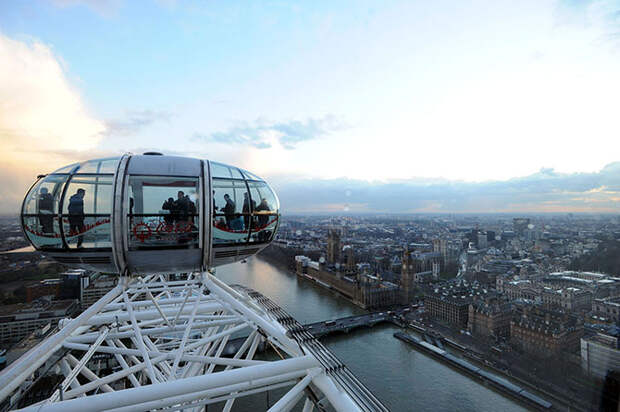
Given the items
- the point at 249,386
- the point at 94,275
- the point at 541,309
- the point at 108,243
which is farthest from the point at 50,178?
the point at 94,275

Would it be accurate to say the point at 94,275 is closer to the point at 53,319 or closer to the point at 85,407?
the point at 53,319

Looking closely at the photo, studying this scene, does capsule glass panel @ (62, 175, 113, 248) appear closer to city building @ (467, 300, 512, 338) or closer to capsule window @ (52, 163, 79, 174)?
capsule window @ (52, 163, 79, 174)

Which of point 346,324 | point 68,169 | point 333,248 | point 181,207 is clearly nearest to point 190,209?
point 181,207

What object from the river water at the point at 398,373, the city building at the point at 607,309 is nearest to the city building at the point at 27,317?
the river water at the point at 398,373

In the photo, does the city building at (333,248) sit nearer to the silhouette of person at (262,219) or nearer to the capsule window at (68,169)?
the silhouette of person at (262,219)

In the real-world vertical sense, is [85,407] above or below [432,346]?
above

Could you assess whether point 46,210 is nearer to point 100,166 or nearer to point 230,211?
point 100,166

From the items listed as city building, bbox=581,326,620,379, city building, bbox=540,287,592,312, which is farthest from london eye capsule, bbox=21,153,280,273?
city building, bbox=540,287,592,312
